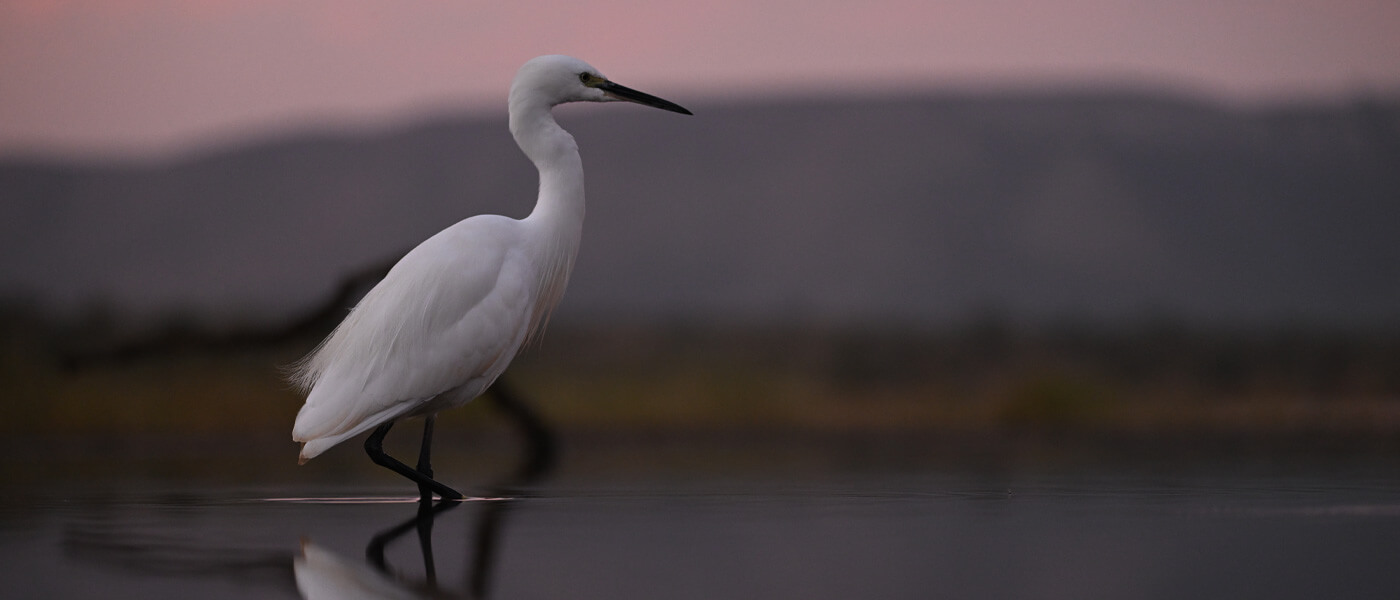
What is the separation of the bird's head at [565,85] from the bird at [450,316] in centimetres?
1

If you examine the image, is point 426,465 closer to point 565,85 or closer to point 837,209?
point 565,85

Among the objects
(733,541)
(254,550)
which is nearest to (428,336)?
(254,550)

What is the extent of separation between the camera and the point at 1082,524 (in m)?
6.32

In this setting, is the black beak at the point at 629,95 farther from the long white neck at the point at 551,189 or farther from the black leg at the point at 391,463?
the black leg at the point at 391,463

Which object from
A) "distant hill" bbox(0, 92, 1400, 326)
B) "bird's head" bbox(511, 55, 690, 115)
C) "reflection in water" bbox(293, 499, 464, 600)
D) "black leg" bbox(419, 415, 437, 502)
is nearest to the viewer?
"reflection in water" bbox(293, 499, 464, 600)

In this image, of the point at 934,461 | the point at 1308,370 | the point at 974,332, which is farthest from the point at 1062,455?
the point at 974,332

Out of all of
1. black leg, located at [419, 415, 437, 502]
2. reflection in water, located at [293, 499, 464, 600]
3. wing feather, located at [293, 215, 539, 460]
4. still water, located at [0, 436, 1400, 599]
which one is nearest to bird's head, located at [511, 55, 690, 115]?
wing feather, located at [293, 215, 539, 460]

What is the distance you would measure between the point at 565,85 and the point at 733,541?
10.7ft

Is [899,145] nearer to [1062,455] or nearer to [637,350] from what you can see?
[637,350]

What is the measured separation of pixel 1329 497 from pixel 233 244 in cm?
6933

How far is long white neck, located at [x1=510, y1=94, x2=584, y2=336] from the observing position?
8008 mm

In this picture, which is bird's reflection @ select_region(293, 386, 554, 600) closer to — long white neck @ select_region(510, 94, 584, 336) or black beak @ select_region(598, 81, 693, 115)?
long white neck @ select_region(510, 94, 584, 336)

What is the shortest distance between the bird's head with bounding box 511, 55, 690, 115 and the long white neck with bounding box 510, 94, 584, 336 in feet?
0.21

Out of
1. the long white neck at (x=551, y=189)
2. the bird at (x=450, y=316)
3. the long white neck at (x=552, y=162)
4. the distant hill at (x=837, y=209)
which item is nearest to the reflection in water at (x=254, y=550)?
the bird at (x=450, y=316)
